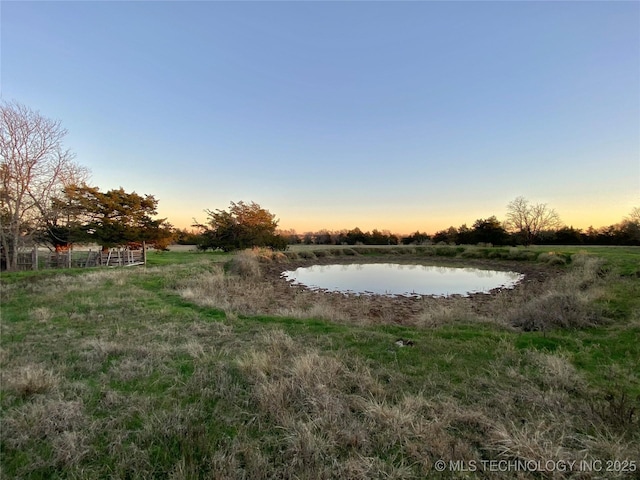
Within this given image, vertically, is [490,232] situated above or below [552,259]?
above

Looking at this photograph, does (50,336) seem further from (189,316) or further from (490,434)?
(490,434)

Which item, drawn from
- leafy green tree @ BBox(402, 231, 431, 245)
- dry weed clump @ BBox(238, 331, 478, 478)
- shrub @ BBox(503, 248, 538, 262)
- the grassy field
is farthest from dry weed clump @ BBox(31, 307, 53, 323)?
leafy green tree @ BBox(402, 231, 431, 245)

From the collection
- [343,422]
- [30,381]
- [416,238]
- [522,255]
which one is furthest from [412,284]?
[416,238]

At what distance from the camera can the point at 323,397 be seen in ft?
11.9

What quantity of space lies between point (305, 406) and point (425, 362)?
2275 millimetres

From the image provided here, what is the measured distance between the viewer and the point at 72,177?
71.5 feet

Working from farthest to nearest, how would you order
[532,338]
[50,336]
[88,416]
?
[50,336], [532,338], [88,416]

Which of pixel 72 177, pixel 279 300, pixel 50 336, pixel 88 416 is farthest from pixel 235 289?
pixel 72 177

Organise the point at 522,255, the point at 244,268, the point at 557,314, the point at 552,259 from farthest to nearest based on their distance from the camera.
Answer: the point at 522,255 < the point at 552,259 < the point at 244,268 < the point at 557,314

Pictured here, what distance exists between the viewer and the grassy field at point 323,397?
266cm

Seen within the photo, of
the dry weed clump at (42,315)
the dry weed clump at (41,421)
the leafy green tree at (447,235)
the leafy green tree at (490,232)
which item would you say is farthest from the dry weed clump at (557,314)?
the leafy green tree at (447,235)

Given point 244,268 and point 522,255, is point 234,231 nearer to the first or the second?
point 244,268

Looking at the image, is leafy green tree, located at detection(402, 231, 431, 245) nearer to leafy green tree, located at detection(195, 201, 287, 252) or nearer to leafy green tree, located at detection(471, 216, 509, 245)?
leafy green tree, located at detection(471, 216, 509, 245)

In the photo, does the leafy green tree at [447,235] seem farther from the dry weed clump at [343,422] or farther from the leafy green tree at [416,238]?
the dry weed clump at [343,422]
